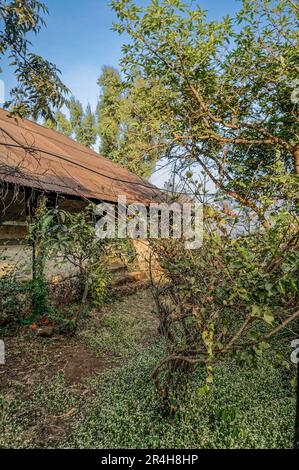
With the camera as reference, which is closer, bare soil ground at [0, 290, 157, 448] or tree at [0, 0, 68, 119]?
bare soil ground at [0, 290, 157, 448]

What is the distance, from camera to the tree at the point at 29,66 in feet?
11.1

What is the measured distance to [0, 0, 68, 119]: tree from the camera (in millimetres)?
3377

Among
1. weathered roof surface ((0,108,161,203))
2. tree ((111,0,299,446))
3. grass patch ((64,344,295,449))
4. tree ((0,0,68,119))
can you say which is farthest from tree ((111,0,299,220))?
grass patch ((64,344,295,449))

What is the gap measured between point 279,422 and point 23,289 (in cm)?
469

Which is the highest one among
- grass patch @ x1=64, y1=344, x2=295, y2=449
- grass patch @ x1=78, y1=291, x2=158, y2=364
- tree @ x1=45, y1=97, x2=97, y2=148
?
tree @ x1=45, y1=97, x2=97, y2=148

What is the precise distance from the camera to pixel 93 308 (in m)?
7.38

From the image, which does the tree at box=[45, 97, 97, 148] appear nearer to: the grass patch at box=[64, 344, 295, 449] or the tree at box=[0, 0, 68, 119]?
the tree at box=[0, 0, 68, 119]

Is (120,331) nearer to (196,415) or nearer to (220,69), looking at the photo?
(196,415)

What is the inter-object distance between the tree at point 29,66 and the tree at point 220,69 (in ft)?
4.87

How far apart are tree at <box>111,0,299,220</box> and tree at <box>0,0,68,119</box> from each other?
1484 mm

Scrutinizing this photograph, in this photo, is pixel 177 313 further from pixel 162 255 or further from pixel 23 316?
pixel 23 316

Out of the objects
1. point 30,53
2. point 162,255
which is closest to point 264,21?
point 30,53

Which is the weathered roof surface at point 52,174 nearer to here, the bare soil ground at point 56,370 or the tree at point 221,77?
the tree at point 221,77

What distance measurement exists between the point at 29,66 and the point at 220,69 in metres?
2.80
